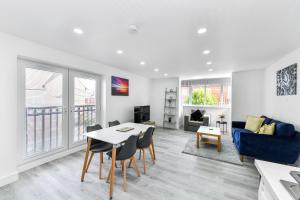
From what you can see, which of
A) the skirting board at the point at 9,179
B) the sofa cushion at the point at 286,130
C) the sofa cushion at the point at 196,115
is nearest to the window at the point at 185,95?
the sofa cushion at the point at 196,115

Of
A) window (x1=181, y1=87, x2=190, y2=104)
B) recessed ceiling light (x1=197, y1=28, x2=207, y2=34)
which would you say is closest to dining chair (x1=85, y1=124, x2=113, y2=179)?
recessed ceiling light (x1=197, y1=28, x2=207, y2=34)

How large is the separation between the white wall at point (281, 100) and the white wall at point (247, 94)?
0.32 m

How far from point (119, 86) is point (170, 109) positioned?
2.94 m

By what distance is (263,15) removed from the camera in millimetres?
1563

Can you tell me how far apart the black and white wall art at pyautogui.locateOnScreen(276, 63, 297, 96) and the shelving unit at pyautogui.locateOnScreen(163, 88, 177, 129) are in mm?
3561

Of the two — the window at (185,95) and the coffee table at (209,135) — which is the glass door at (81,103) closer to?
the coffee table at (209,135)

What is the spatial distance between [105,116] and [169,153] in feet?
7.15

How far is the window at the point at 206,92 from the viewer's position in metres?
5.77

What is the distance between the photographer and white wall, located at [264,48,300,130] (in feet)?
8.62

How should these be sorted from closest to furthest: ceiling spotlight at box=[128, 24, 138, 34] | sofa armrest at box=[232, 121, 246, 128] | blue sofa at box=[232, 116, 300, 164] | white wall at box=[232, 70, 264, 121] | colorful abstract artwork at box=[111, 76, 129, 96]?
ceiling spotlight at box=[128, 24, 138, 34]
blue sofa at box=[232, 116, 300, 164]
sofa armrest at box=[232, 121, 246, 128]
colorful abstract artwork at box=[111, 76, 129, 96]
white wall at box=[232, 70, 264, 121]

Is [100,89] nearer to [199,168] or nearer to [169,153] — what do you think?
[169,153]

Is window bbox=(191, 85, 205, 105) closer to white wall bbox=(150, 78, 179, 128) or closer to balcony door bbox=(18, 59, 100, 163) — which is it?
white wall bbox=(150, 78, 179, 128)

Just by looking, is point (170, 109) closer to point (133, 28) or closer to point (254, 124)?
point (254, 124)

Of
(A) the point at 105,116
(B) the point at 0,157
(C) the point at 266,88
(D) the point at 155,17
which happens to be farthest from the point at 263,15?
(B) the point at 0,157
